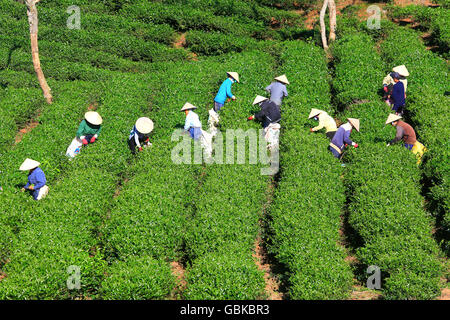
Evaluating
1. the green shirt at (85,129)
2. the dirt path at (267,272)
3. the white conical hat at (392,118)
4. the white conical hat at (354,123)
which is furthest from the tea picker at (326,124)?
the green shirt at (85,129)

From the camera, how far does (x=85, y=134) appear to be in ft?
48.4

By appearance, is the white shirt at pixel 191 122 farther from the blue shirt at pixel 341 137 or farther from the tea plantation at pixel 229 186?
the blue shirt at pixel 341 137

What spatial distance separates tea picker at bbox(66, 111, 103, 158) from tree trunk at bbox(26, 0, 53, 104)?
14.0 feet

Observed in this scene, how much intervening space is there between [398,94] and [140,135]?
26.3 feet

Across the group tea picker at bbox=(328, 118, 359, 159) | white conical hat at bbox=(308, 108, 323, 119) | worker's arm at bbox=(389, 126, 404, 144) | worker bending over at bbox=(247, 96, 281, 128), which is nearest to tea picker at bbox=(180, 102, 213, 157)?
worker bending over at bbox=(247, 96, 281, 128)

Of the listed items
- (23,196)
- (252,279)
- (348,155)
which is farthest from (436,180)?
(23,196)

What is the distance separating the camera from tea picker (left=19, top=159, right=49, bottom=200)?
1257 centimetres

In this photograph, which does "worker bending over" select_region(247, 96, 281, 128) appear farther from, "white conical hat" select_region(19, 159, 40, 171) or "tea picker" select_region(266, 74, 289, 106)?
"white conical hat" select_region(19, 159, 40, 171)

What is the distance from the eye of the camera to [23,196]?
12.5 metres

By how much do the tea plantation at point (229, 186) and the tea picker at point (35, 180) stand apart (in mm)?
282

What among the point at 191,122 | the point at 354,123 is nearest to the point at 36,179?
the point at 191,122

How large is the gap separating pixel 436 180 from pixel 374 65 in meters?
7.06

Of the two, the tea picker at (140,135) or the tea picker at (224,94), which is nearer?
the tea picker at (140,135)

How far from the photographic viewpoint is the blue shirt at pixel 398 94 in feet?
51.7
